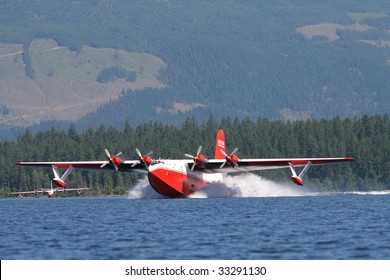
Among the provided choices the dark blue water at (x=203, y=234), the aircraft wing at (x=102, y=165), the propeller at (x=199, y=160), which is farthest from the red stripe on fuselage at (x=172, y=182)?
the dark blue water at (x=203, y=234)

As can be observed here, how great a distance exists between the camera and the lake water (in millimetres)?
51844

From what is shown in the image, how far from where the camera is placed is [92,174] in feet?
652

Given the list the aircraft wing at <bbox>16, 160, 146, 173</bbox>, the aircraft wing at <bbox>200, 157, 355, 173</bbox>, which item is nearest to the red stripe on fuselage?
the aircraft wing at <bbox>200, 157, 355, 173</bbox>

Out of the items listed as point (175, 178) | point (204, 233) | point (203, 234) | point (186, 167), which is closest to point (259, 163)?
point (186, 167)

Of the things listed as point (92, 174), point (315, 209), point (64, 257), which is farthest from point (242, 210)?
point (92, 174)

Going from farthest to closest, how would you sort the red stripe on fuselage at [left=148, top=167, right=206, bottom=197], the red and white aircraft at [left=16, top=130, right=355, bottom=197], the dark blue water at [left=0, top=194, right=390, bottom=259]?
the red and white aircraft at [left=16, top=130, right=355, bottom=197] < the red stripe on fuselage at [left=148, top=167, right=206, bottom=197] < the dark blue water at [left=0, top=194, right=390, bottom=259]

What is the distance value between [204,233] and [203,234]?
1.96 feet

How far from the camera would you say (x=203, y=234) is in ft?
199

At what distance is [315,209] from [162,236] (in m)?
26.6

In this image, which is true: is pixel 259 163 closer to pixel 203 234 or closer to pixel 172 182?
pixel 172 182

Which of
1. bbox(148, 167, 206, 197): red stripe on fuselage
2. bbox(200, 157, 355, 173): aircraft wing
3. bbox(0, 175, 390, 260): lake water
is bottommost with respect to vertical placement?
bbox(0, 175, 390, 260): lake water

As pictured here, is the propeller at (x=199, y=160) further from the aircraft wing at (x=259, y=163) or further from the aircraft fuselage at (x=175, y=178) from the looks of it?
the aircraft fuselage at (x=175, y=178)

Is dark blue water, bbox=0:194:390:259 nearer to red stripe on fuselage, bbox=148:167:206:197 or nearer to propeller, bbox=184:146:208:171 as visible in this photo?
red stripe on fuselage, bbox=148:167:206:197

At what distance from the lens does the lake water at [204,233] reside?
51.8 metres
